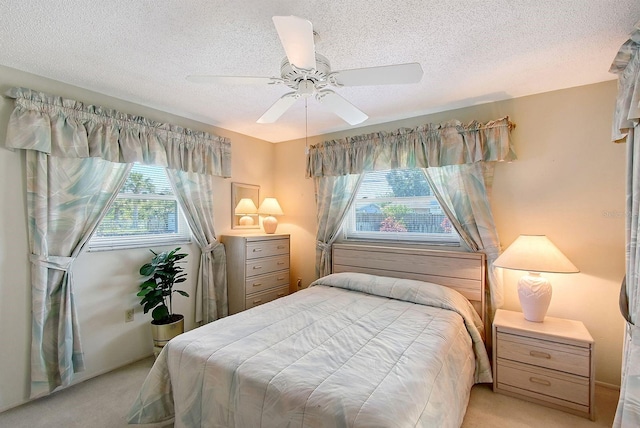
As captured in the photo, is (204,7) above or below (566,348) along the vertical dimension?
above

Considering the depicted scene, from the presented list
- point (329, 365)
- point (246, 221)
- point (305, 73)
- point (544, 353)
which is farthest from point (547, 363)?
point (246, 221)

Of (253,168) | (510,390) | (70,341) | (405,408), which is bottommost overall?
(510,390)

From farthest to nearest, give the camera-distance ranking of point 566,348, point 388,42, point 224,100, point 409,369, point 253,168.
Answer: point 253,168 < point 224,100 < point 566,348 < point 388,42 < point 409,369

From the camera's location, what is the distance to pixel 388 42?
1817mm

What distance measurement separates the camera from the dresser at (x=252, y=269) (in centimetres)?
335

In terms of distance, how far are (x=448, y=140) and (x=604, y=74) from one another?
1.15 m

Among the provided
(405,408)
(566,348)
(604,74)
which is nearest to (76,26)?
(405,408)

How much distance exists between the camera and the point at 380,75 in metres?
1.52

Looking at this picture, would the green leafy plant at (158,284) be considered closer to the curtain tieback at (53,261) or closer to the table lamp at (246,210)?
the curtain tieback at (53,261)

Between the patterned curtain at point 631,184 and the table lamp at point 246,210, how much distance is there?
342 cm

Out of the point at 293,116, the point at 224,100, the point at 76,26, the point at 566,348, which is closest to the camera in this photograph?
the point at 76,26

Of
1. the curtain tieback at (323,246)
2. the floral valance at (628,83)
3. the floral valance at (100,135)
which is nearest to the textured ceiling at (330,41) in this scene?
the floral valance at (628,83)

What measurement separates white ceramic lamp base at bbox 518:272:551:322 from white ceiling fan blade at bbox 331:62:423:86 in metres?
1.85

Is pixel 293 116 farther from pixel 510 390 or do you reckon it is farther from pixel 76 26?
pixel 510 390
